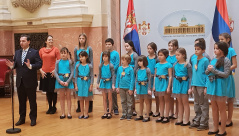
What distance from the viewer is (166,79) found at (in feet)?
20.0

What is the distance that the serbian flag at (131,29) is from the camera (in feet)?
27.5

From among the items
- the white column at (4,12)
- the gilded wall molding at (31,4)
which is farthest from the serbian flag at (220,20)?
the white column at (4,12)

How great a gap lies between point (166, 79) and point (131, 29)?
8.66 ft

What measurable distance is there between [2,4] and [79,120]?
6264 mm

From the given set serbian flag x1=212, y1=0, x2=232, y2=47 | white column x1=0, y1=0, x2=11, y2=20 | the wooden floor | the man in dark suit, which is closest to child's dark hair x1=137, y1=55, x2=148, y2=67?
the wooden floor

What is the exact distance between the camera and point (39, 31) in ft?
35.4

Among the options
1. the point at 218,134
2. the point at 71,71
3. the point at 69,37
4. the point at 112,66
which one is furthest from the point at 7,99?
the point at 218,134

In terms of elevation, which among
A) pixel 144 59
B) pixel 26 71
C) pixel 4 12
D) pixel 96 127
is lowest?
pixel 96 127

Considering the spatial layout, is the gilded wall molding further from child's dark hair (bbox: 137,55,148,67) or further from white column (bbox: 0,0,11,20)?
child's dark hair (bbox: 137,55,148,67)

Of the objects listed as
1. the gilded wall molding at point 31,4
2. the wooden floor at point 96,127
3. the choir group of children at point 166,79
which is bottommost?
the wooden floor at point 96,127

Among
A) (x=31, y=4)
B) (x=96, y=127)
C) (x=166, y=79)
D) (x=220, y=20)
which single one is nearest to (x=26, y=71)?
(x=96, y=127)

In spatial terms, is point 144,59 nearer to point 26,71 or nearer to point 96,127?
point 96,127

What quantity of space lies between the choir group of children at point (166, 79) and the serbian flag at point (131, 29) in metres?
1.66

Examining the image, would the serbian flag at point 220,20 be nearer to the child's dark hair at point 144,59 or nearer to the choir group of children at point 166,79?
the choir group of children at point 166,79
